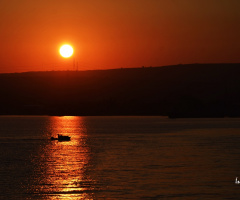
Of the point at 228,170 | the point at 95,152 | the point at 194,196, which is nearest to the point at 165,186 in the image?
the point at 194,196

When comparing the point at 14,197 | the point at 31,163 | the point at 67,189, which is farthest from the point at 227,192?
the point at 31,163

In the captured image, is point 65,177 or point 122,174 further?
point 122,174

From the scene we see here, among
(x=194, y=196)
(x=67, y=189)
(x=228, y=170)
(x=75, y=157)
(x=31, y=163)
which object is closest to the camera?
(x=194, y=196)

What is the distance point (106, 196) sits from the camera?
1628 inches

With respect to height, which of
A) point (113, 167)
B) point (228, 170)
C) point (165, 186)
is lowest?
point (165, 186)

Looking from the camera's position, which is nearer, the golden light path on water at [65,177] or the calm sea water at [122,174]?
the golden light path on water at [65,177]

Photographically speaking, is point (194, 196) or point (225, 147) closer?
point (194, 196)

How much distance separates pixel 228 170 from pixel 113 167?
12.3 m

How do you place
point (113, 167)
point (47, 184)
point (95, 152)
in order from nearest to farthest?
1. point (47, 184)
2. point (113, 167)
3. point (95, 152)

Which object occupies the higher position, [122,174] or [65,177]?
[122,174]

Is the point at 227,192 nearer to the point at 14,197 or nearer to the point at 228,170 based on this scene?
the point at 228,170

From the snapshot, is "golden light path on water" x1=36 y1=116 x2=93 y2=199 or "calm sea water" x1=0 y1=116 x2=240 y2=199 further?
"calm sea water" x1=0 y1=116 x2=240 y2=199

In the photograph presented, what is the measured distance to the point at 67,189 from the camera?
1742 inches

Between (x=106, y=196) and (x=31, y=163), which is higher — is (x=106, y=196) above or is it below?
below
